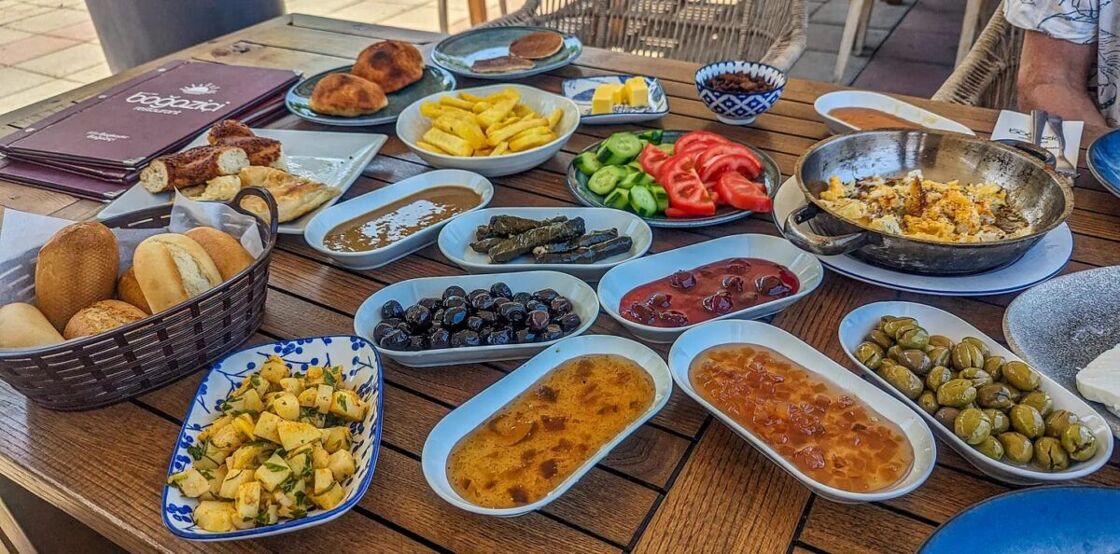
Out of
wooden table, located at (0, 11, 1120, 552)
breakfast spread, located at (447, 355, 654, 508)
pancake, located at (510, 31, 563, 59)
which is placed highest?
pancake, located at (510, 31, 563, 59)

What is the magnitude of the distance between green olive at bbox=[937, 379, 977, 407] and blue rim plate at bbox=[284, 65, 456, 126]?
1.53 metres

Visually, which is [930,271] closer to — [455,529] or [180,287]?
[455,529]

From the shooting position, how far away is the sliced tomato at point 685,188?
1498 millimetres

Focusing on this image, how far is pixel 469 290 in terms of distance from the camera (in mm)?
1289

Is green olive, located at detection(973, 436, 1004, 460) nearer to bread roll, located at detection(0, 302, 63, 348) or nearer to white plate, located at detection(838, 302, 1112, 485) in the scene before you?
white plate, located at detection(838, 302, 1112, 485)

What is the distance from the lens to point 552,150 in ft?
5.70

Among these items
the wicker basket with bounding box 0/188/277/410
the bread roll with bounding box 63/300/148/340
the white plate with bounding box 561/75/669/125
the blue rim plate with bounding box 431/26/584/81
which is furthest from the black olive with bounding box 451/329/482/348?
the blue rim plate with bounding box 431/26/584/81

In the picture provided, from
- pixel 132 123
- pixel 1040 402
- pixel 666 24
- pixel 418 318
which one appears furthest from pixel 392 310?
pixel 666 24

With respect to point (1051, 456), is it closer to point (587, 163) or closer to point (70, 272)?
point (587, 163)

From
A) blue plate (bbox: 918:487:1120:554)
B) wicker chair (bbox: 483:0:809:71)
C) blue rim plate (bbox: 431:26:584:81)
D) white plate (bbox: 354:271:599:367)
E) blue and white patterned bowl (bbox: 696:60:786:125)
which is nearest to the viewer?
blue plate (bbox: 918:487:1120:554)

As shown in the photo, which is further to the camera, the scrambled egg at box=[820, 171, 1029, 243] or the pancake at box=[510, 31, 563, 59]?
the pancake at box=[510, 31, 563, 59]

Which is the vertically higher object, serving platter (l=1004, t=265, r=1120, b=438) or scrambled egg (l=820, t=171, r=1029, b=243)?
scrambled egg (l=820, t=171, r=1029, b=243)

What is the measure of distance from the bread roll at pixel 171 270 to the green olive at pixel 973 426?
1.13m

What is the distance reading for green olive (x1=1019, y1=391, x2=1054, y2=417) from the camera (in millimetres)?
943
